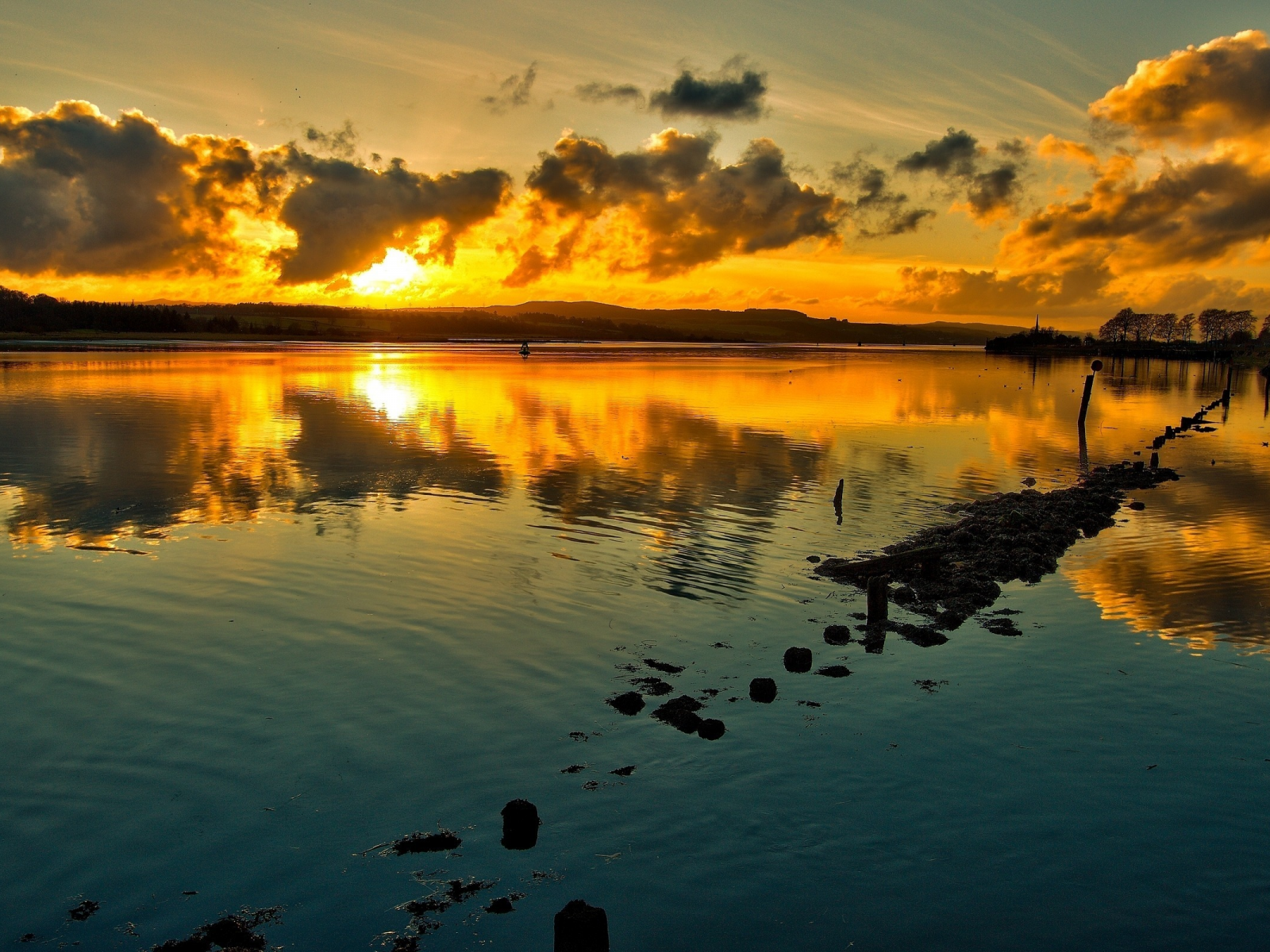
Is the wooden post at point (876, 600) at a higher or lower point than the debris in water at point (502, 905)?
higher

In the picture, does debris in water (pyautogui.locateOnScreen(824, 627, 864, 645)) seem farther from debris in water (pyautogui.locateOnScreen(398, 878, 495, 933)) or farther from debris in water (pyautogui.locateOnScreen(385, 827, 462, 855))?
debris in water (pyautogui.locateOnScreen(398, 878, 495, 933))

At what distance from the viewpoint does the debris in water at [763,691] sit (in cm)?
1369

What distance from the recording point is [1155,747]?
1257 cm

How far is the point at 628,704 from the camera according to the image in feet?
43.3

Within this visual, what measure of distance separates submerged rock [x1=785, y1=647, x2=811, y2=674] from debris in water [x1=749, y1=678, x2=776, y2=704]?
4.09 feet

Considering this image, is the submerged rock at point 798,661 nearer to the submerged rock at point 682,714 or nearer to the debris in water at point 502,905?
the submerged rock at point 682,714

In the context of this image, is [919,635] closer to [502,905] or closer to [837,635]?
[837,635]

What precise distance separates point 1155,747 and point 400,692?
36.7 feet

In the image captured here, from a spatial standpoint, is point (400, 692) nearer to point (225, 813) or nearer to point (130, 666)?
point (225, 813)

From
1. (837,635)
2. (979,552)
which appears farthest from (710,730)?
(979,552)

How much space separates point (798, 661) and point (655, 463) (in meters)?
22.8

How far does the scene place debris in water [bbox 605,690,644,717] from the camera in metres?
13.1

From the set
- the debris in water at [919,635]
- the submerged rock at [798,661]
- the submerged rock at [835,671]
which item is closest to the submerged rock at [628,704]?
the submerged rock at [798,661]

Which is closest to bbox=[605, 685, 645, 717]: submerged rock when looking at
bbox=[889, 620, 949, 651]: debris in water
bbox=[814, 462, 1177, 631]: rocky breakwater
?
bbox=[889, 620, 949, 651]: debris in water
